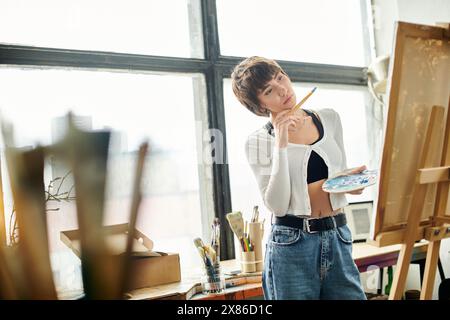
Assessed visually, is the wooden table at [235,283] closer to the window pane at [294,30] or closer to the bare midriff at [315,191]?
the bare midriff at [315,191]

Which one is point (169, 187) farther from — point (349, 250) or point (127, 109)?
point (349, 250)

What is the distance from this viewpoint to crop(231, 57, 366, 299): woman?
118cm

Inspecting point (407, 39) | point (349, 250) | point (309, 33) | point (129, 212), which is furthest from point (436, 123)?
point (309, 33)

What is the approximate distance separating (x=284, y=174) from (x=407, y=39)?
0.46m

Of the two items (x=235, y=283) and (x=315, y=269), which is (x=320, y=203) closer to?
(x=315, y=269)

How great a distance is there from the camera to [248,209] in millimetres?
2158

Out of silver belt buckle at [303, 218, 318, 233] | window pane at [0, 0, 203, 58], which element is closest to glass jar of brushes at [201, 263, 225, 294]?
silver belt buckle at [303, 218, 318, 233]

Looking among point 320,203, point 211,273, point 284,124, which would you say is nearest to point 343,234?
point 320,203

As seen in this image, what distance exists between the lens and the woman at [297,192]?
3.89 feet

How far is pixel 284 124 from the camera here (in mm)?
1302

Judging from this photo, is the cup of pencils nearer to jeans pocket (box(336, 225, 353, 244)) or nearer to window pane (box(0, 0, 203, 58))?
jeans pocket (box(336, 225, 353, 244))

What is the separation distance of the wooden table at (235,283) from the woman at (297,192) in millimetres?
248

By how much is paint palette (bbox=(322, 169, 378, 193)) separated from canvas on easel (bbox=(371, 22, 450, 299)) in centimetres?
9

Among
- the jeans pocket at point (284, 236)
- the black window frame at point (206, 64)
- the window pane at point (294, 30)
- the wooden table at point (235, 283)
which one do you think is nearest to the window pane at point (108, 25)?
the black window frame at point (206, 64)
